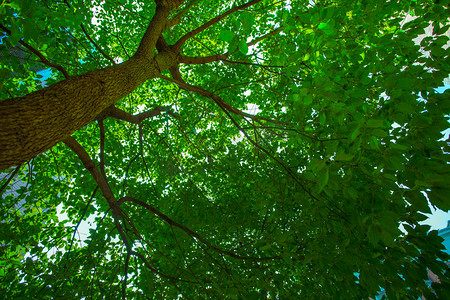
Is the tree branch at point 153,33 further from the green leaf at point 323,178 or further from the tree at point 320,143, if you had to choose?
the green leaf at point 323,178

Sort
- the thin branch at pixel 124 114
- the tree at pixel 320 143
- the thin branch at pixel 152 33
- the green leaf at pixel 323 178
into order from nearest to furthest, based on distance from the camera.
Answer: the green leaf at pixel 323 178 → the tree at pixel 320 143 → the thin branch at pixel 152 33 → the thin branch at pixel 124 114

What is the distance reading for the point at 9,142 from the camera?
1.59 m

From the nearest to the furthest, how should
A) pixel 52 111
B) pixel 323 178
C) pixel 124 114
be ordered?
1. pixel 323 178
2. pixel 52 111
3. pixel 124 114

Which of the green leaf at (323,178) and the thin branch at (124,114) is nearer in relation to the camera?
the green leaf at (323,178)

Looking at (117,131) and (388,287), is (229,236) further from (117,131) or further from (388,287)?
(117,131)

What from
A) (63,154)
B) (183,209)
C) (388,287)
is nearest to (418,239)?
(388,287)

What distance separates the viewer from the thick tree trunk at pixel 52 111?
5.35 ft

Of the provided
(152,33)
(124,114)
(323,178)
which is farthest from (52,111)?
(124,114)

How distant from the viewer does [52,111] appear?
1887 mm

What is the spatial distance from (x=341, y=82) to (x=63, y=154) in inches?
235

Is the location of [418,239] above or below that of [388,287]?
above

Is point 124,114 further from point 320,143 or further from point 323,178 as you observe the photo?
point 323,178

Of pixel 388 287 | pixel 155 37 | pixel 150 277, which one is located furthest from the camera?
pixel 150 277

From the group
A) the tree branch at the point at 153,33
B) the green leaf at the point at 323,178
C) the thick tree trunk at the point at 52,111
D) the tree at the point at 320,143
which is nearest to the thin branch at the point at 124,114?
the tree at the point at 320,143
